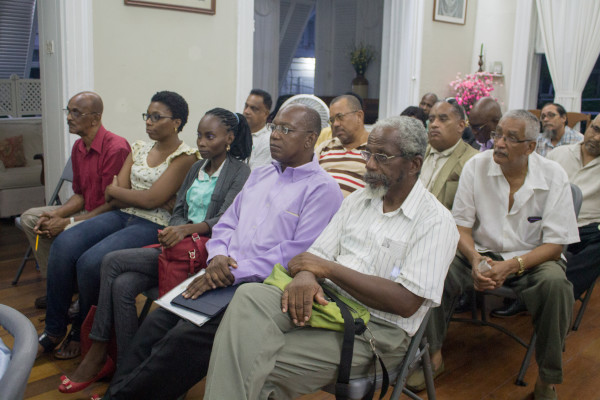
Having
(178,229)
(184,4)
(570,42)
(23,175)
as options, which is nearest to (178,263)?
(178,229)

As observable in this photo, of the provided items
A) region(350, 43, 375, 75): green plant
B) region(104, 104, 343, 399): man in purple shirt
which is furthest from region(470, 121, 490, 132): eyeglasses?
region(350, 43, 375, 75): green plant

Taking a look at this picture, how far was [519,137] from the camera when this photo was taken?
2504 millimetres

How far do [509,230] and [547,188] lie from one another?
25 cm

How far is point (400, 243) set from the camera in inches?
72.9

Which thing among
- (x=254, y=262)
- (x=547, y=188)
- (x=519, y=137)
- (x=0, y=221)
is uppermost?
(x=519, y=137)

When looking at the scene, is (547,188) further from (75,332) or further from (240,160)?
(75,332)

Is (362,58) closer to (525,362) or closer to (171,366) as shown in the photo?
(525,362)

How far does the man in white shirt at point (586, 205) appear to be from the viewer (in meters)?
2.94

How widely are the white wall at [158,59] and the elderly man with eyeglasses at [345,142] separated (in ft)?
6.18

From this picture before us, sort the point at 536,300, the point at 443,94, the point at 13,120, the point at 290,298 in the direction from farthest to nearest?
the point at 443,94, the point at 13,120, the point at 536,300, the point at 290,298

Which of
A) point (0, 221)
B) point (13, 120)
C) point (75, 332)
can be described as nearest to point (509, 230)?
point (75, 332)

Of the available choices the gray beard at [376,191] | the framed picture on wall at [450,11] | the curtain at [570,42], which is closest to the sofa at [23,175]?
the gray beard at [376,191]

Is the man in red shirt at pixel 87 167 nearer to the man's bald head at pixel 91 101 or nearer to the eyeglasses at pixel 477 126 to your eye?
the man's bald head at pixel 91 101

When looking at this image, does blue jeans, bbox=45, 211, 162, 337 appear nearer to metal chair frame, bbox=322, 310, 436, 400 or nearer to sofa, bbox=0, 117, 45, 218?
Result: metal chair frame, bbox=322, 310, 436, 400
